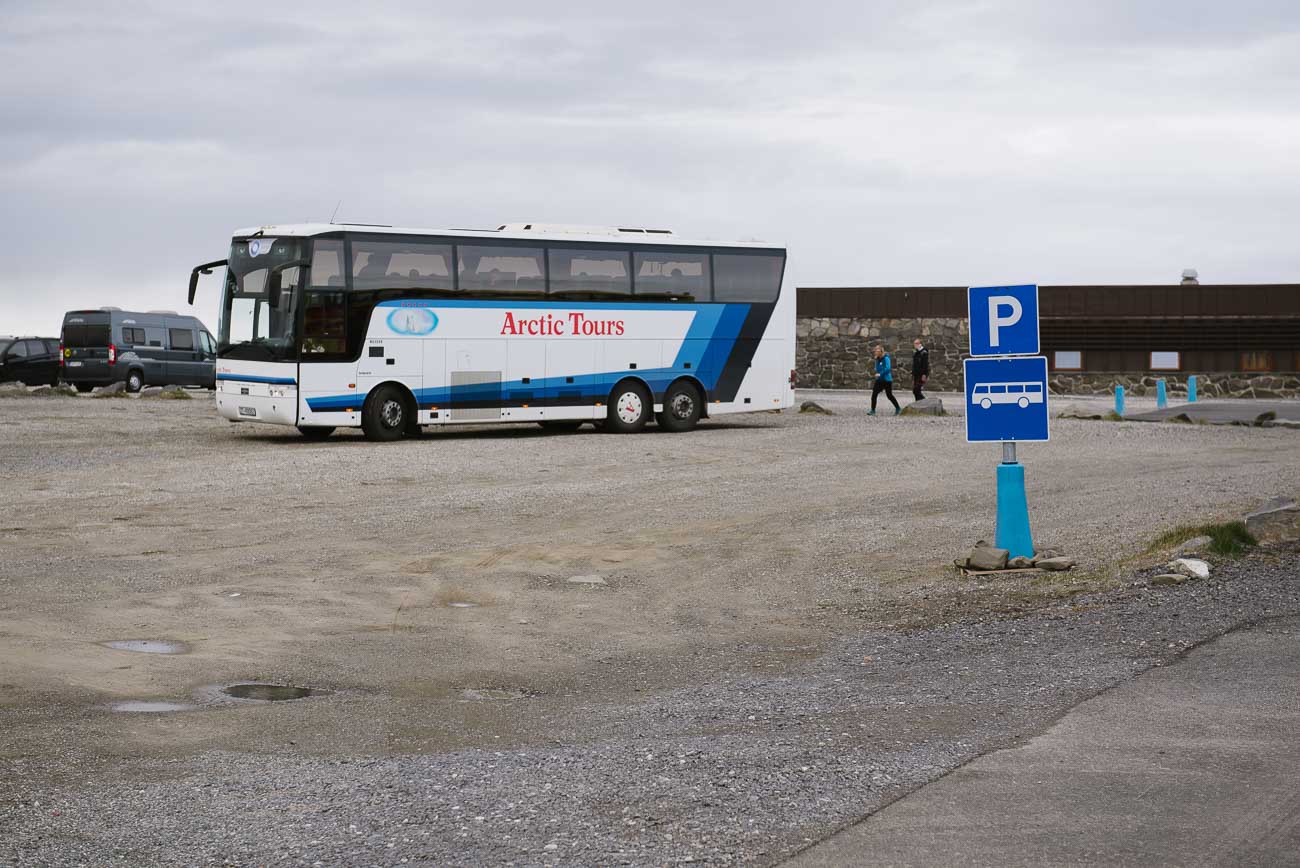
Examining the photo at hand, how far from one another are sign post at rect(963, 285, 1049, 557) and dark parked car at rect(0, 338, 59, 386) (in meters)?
39.7

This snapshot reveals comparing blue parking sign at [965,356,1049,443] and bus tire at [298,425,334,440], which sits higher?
blue parking sign at [965,356,1049,443]

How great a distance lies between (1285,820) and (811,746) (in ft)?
6.33

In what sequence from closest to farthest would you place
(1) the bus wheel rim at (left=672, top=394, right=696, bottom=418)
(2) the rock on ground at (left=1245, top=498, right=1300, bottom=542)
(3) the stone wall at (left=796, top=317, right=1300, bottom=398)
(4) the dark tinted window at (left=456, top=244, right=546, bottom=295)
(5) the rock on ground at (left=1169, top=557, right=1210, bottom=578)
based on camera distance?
(5) the rock on ground at (left=1169, top=557, right=1210, bottom=578)
(2) the rock on ground at (left=1245, top=498, right=1300, bottom=542)
(4) the dark tinted window at (left=456, top=244, right=546, bottom=295)
(1) the bus wheel rim at (left=672, top=394, right=696, bottom=418)
(3) the stone wall at (left=796, top=317, right=1300, bottom=398)

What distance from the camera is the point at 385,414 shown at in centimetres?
2531

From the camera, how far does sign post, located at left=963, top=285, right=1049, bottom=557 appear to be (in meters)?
11.3

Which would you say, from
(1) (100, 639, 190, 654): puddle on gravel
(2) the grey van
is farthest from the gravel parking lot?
(2) the grey van

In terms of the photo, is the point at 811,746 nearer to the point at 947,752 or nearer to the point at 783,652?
the point at 947,752

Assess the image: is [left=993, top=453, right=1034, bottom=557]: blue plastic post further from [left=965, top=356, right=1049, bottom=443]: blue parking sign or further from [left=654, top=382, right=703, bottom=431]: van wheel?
[left=654, top=382, right=703, bottom=431]: van wheel

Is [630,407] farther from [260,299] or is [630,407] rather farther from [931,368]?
[931,368]

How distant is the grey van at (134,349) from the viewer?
4125cm

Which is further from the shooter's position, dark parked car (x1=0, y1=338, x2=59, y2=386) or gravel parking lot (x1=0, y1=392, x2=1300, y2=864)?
dark parked car (x1=0, y1=338, x2=59, y2=386)

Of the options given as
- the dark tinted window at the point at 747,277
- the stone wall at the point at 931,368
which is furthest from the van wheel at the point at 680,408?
the stone wall at the point at 931,368

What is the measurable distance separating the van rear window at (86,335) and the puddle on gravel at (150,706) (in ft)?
119

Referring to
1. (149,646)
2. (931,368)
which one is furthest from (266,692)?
(931,368)
